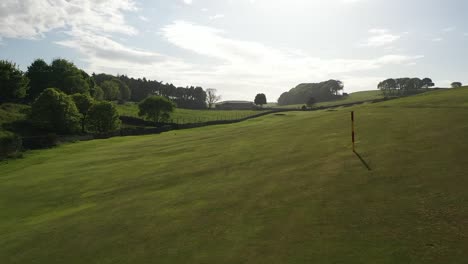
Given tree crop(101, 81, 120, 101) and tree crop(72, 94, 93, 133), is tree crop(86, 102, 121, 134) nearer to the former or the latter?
tree crop(72, 94, 93, 133)

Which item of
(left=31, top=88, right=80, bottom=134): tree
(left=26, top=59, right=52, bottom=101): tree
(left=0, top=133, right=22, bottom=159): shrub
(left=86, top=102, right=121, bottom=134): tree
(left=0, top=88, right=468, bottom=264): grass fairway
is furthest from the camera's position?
(left=26, top=59, right=52, bottom=101): tree

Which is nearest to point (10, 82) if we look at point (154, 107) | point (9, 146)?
point (154, 107)

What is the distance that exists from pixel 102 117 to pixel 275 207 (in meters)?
84.7

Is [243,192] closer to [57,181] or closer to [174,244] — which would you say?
[174,244]

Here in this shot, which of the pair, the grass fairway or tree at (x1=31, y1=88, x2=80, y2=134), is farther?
tree at (x1=31, y1=88, x2=80, y2=134)

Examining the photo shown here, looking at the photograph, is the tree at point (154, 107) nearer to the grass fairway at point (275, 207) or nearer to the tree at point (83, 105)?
the tree at point (83, 105)

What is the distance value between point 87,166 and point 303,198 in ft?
89.1

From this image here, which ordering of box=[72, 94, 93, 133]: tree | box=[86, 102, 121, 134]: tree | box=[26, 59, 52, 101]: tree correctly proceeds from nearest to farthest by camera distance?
box=[86, 102, 121, 134]: tree → box=[72, 94, 93, 133]: tree → box=[26, 59, 52, 101]: tree

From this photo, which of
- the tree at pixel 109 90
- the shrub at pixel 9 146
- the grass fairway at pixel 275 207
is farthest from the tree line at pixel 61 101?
the grass fairway at pixel 275 207

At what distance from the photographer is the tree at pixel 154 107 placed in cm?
11725

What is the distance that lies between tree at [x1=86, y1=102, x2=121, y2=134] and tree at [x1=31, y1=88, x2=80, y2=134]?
7788 mm

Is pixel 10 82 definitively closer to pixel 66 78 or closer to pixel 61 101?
pixel 66 78

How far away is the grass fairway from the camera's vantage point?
11.3 meters

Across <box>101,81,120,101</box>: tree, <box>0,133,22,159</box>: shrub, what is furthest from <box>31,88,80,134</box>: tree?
<box>101,81,120,101</box>: tree
